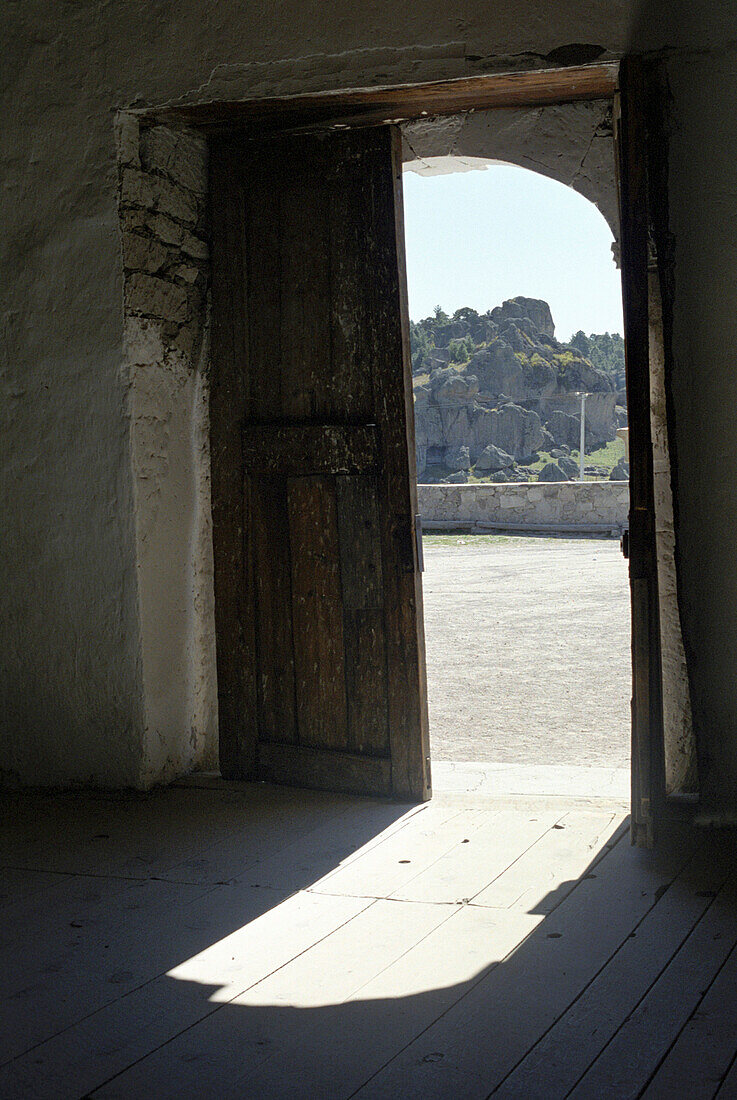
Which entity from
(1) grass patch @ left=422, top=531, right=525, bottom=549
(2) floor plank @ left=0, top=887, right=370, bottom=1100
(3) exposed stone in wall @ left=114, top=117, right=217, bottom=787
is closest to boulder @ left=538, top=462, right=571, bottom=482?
(1) grass patch @ left=422, top=531, right=525, bottom=549

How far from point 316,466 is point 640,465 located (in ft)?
3.60

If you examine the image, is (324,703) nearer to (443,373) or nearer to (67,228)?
(67,228)

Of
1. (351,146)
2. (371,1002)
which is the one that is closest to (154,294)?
(351,146)

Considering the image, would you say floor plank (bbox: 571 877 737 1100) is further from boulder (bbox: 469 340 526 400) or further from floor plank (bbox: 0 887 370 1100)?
boulder (bbox: 469 340 526 400)

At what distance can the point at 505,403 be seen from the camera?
68000 mm

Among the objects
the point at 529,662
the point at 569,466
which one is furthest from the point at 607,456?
the point at 529,662

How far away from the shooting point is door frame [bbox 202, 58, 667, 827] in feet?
8.57

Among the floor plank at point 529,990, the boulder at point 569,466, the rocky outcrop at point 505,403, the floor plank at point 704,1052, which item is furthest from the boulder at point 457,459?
the floor plank at point 704,1052

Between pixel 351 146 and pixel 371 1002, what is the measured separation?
8.32ft

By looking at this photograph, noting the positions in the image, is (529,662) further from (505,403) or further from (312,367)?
(505,403)

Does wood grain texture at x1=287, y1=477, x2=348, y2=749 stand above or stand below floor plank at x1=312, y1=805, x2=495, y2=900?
above

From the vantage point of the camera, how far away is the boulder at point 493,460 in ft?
207

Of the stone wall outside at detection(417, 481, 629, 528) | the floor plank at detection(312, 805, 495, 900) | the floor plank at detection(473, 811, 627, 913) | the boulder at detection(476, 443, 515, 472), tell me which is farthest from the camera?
the boulder at detection(476, 443, 515, 472)

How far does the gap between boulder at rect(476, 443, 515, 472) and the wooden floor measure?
→ 60446 millimetres
